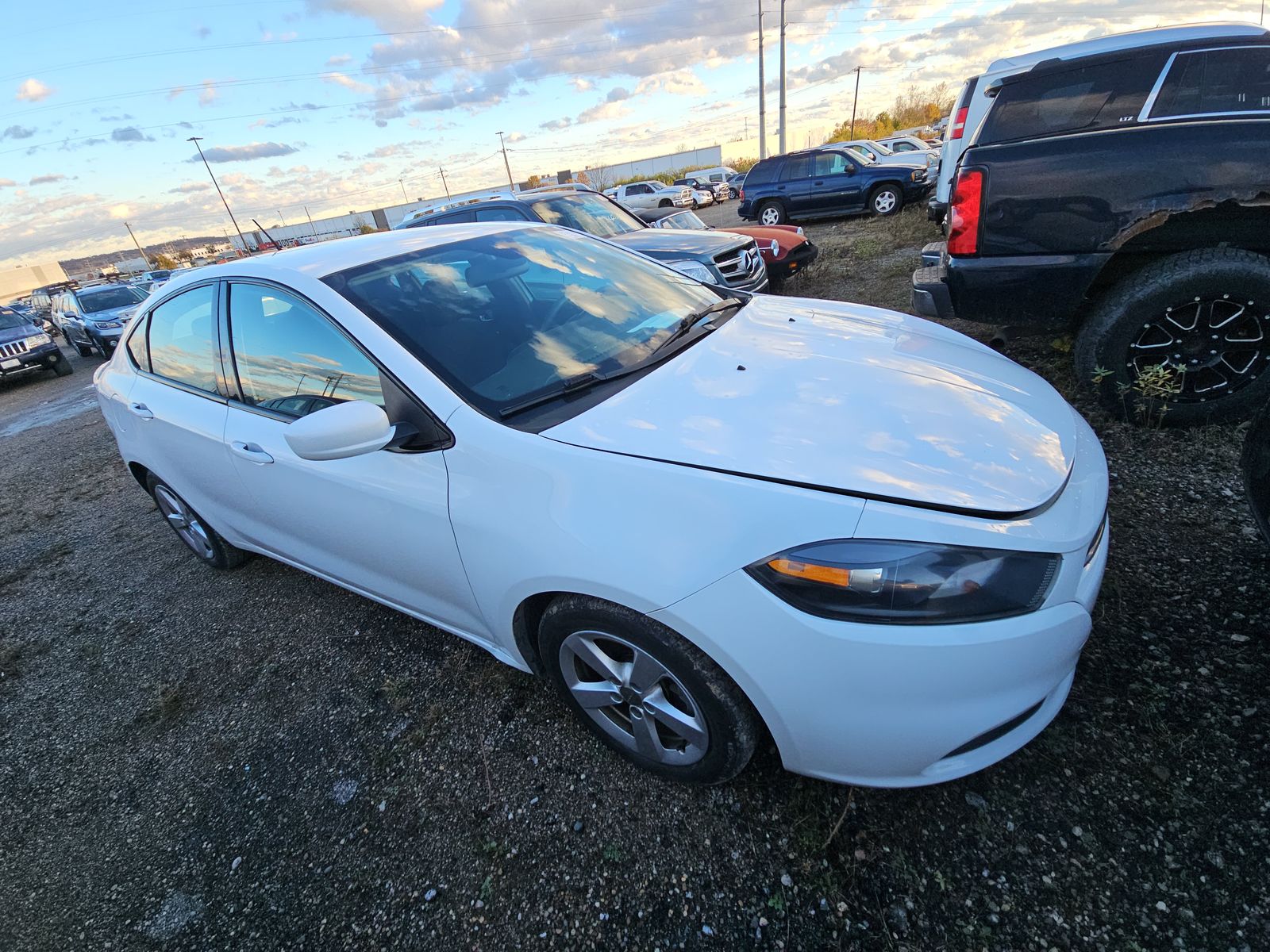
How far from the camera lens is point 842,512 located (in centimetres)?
135

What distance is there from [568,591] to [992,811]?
1320 millimetres

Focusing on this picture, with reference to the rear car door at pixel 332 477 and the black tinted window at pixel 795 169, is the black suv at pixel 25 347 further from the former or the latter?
the black tinted window at pixel 795 169

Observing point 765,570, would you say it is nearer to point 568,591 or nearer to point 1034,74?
point 568,591

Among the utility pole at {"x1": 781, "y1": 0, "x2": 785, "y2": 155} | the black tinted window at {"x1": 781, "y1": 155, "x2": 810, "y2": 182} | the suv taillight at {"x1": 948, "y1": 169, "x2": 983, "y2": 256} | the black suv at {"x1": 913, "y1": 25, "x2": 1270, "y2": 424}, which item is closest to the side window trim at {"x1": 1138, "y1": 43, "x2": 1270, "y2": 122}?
the black suv at {"x1": 913, "y1": 25, "x2": 1270, "y2": 424}

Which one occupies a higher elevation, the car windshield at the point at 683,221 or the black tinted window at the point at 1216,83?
the black tinted window at the point at 1216,83

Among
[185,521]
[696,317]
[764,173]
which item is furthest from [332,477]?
[764,173]

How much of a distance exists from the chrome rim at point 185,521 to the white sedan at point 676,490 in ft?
2.80

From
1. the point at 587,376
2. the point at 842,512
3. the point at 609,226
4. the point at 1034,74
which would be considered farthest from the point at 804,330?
the point at 609,226

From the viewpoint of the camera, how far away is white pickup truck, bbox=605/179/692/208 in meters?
23.8

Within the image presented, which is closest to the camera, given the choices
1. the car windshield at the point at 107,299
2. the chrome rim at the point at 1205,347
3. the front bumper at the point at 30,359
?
the chrome rim at the point at 1205,347

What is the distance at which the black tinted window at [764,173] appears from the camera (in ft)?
45.4

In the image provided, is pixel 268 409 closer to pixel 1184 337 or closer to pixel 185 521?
pixel 185 521

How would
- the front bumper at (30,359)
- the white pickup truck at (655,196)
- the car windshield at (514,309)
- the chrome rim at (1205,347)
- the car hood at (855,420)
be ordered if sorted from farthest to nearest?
the white pickup truck at (655,196), the front bumper at (30,359), the chrome rim at (1205,347), the car windshield at (514,309), the car hood at (855,420)

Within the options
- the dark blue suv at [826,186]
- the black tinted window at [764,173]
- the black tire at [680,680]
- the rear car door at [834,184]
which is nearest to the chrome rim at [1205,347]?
the black tire at [680,680]
